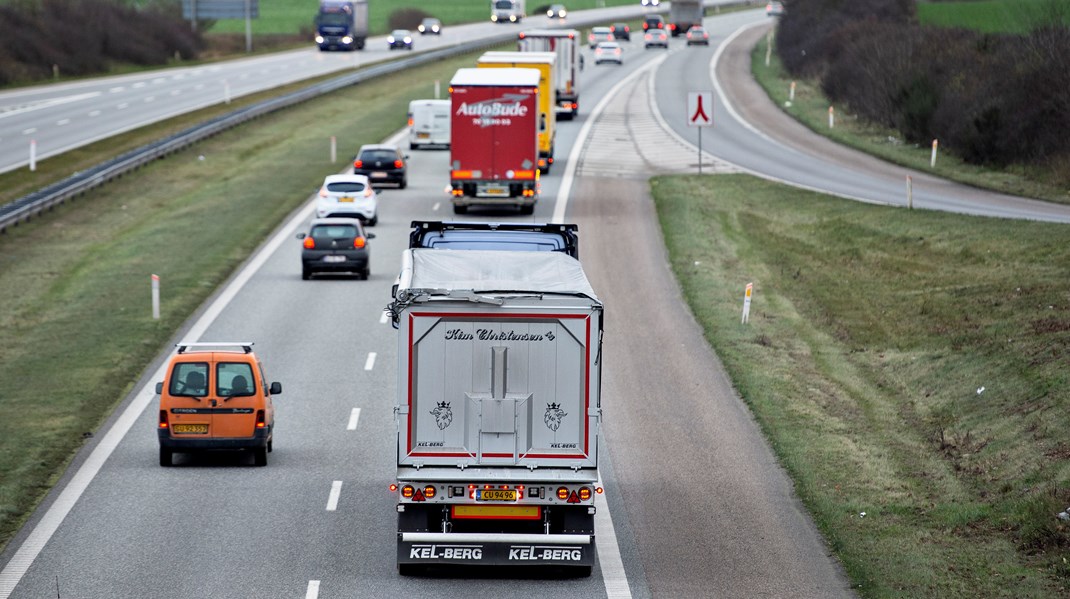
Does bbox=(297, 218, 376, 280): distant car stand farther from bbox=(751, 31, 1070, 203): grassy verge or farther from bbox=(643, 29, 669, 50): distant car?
bbox=(643, 29, 669, 50): distant car

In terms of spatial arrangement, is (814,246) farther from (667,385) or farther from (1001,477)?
(1001,477)

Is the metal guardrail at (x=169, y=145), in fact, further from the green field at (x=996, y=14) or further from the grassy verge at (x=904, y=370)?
the green field at (x=996, y=14)

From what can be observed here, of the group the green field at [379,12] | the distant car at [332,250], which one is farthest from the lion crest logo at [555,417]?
the green field at [379,12]

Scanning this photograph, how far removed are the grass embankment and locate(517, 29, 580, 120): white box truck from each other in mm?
7139

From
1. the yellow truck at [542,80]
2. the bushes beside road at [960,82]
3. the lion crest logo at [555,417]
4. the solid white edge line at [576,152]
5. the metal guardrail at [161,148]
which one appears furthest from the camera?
the yellow truck at [542,80]

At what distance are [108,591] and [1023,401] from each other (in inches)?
568

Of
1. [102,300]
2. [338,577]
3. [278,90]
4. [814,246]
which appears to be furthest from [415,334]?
[278,90]

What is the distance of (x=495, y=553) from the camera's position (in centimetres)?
1642

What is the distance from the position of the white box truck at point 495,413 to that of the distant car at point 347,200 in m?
28.0

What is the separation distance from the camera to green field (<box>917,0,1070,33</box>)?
5373 centimetres

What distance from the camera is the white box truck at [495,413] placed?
1608cm

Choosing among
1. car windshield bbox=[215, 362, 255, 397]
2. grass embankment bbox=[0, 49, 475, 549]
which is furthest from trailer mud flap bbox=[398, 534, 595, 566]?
car windshield bbox=[215, 362, 255, 397]

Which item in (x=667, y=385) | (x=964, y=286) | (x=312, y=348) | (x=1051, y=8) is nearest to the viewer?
(x=667, y=385)

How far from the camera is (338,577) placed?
1691 cm
